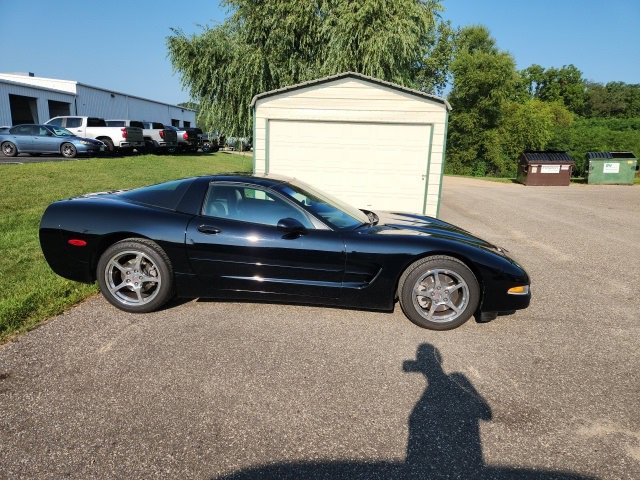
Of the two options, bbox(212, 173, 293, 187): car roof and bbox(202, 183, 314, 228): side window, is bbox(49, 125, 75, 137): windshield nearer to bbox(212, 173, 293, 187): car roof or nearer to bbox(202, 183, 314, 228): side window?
bbox(212, 173, 293, 187): car roof

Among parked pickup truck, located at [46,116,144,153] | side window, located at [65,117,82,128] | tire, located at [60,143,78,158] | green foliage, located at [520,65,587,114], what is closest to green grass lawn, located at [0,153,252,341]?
tire, located at [60,143,78,158]

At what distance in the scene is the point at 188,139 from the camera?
2741 cm

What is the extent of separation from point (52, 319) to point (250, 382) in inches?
81.1

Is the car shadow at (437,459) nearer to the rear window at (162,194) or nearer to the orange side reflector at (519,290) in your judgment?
the orange side reflector at (519,290)

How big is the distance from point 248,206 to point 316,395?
190 centimetres

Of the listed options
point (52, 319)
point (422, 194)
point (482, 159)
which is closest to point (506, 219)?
point (422, 194)

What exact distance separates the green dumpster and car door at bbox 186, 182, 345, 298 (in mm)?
24216

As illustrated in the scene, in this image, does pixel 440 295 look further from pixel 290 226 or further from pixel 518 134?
pixel 518 134

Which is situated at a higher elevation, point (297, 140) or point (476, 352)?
point (297, 140)

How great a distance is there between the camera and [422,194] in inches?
344

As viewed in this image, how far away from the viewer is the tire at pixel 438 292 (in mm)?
3546

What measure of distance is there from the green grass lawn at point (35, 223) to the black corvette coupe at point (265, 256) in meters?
0.42

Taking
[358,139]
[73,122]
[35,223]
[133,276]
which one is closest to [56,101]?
[73,122]

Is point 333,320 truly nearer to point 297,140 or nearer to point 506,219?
point 297,140
